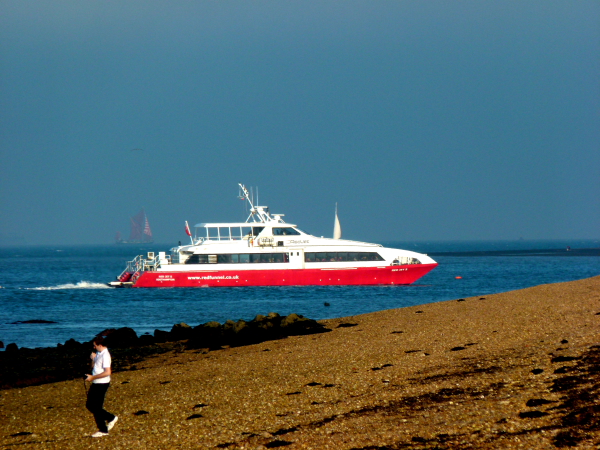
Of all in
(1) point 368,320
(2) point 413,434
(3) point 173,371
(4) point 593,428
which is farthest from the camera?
(1) point 368,320

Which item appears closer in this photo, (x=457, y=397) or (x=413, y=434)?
(x=413, y=434)

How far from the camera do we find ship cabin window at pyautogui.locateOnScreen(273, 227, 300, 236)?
5322 cm

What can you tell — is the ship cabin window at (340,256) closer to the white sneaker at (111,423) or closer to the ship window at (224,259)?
the ship window at (224,259)

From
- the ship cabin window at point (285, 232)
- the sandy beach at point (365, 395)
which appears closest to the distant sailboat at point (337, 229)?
the ship cabin window at point (285, 232)

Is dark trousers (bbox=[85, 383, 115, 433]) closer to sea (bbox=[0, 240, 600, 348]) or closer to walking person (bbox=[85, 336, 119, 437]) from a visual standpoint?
walking person (bbox=[85, 336, 119, 437])

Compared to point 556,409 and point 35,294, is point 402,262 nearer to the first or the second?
point 35,294

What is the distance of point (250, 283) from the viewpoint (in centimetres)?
5169

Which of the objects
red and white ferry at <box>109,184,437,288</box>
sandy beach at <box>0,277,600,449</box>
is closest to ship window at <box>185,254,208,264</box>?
red and white ferry at <box>109,184,437,288</box>

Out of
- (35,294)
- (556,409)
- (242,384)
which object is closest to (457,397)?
(556,409)

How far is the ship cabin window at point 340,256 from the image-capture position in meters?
52.0

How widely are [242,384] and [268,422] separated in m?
3.70

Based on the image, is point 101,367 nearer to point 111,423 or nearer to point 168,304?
point 111,423

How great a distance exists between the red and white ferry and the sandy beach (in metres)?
29.9

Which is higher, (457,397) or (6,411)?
(457,397)
